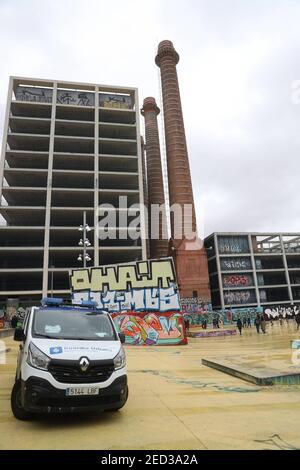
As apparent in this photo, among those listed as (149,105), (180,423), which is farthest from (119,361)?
(149,105)

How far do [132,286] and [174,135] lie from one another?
115ft

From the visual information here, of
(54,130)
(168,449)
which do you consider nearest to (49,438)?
(168,449)

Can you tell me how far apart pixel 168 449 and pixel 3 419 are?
3016 millimetres

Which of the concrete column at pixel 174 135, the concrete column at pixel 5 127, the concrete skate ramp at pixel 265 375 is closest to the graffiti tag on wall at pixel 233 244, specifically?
the concrete column at pixel 174 135

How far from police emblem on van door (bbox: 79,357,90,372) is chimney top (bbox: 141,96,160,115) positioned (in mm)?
66555

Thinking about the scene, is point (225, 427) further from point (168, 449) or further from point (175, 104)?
point (175, 104)

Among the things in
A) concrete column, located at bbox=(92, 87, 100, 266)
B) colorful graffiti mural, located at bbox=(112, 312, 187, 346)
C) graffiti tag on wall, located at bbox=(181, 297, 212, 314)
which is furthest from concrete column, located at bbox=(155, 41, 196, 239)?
colorful graffiti mural, located at bbox=(112, 312, 187, 346)

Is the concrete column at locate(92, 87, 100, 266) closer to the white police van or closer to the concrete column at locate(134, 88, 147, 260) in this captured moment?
the concrete column at locate(134, 88, 147, 260)

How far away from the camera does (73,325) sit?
20.2ft

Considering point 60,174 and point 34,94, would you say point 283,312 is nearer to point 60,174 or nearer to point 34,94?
point 60,174

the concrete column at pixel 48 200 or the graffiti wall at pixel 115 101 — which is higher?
the graffiti wall at pixel 115 101

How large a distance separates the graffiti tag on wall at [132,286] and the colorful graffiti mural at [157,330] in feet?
1.54

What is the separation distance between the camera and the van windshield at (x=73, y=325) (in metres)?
5.81

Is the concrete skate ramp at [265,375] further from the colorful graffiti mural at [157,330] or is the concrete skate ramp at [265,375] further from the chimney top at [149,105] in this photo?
the chimney top at [149,105]
